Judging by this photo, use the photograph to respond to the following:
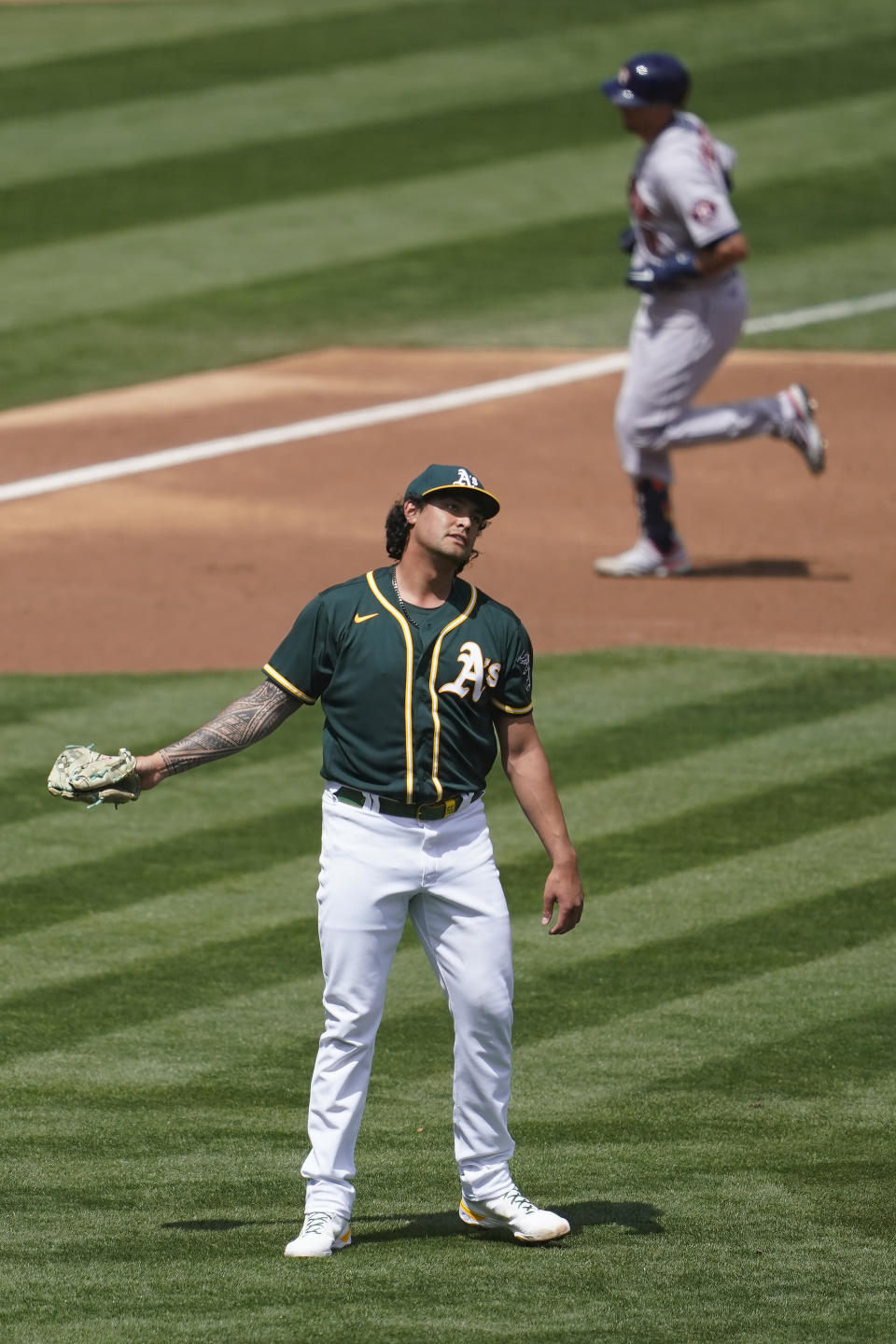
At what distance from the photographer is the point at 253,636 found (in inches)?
448

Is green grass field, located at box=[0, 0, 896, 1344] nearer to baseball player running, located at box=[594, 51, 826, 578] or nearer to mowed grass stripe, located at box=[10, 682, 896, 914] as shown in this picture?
mowed grass stripe, located at box=[10, 682, 896, 914]

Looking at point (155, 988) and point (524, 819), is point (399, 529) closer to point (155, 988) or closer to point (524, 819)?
point (155, 988)

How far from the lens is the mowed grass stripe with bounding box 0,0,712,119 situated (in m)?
22.3

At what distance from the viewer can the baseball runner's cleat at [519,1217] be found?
5.53m

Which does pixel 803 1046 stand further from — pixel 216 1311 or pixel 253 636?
pixel 253 636

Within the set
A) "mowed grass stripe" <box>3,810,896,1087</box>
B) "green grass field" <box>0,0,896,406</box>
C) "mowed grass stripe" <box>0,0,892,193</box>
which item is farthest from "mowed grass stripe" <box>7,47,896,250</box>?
"mowed grass stripe" <box>3,810,896,1087</box>

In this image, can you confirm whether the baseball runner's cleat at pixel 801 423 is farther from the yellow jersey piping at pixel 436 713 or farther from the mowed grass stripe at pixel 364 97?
the mowed grass stripe at pixel 364 97

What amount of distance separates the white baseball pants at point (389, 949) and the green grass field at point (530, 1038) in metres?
0.34

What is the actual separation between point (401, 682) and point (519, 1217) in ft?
4.52

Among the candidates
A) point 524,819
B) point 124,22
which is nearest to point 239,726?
point 524,819

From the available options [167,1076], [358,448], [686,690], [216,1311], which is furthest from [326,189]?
[216,1311]

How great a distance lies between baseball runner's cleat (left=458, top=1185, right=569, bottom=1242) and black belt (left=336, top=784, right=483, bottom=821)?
3.22ft

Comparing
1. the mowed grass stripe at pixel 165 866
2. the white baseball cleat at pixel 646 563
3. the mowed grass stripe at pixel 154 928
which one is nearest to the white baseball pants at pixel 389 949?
the mowed grass stripe at pixel 154 928

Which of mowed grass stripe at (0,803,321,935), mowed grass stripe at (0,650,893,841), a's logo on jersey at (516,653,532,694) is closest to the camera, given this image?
a's logo on jersey at (516,653,532,694)
